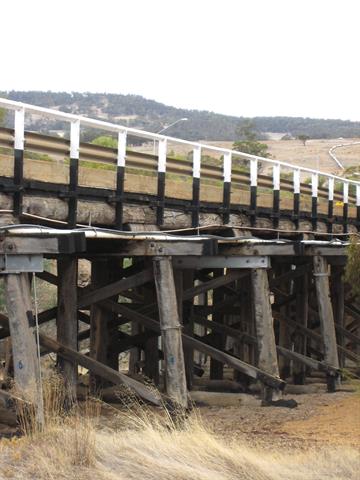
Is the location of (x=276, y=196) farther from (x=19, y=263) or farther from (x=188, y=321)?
(x=19, y=263)

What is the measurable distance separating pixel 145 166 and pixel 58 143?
2307 mm

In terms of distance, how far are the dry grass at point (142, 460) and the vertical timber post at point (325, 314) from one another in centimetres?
934

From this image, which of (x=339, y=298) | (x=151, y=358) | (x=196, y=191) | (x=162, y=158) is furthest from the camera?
(x=339, y=298)

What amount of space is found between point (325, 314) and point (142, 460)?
11.1 meters

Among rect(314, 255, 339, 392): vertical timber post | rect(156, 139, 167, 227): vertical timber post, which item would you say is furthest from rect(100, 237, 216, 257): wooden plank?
rect(314, 255, 339, 392): vertical timber post

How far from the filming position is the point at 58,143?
11438mm

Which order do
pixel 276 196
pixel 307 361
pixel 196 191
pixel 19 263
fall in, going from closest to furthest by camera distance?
pixel 19 263 → pixel 196 191 → pixel 307 361 → pixel 276 196

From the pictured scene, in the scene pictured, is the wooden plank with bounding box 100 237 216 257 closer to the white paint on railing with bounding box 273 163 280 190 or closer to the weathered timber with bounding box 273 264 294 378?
the white paint on railing with bounding box 273 163 280 190

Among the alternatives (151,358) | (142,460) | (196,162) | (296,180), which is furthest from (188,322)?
(142,460)

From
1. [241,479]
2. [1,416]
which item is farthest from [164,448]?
[1,416]

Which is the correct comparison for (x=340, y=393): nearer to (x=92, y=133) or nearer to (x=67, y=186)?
(x=67, y=186)

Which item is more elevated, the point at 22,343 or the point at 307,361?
the point at 22,343

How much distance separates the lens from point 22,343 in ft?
32.4

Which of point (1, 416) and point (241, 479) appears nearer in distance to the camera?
point (241, 479)
